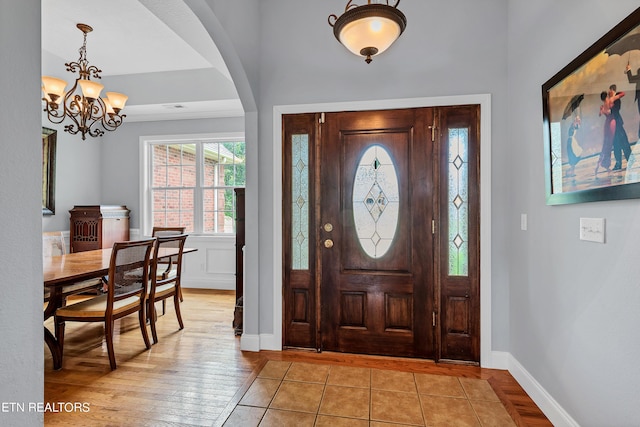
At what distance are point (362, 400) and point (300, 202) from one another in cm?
162

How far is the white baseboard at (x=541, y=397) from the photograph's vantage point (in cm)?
178

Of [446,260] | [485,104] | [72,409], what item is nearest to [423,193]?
[446,260]

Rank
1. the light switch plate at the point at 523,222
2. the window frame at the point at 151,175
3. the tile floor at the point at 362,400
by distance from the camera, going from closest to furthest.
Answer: the tile floor at the point at 362,400 < the light switch plate at the point at 523,222 < the window frame at the point at 151,175

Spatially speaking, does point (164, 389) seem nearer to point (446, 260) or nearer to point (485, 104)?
point (446, 260)

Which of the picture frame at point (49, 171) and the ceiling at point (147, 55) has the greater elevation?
the ceiling at point (147, 55)

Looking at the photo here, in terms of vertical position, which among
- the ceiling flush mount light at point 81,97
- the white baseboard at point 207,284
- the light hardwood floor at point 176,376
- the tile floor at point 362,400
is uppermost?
the ceiling flush mount light at point 81,97

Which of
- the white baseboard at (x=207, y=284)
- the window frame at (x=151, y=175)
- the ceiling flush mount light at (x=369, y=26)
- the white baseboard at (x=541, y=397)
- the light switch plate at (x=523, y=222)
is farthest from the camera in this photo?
the window frame at (x=151, y=175)

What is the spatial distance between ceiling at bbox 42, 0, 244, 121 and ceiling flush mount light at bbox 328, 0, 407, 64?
1.32 meters

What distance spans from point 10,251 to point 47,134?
4626 millimetres

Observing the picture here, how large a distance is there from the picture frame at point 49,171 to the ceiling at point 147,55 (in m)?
0.84

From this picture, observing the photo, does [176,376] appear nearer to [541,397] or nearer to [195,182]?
[541,397]

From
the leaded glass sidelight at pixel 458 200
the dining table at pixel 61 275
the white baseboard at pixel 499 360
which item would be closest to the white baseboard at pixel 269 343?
the dining table at pixel 61 275

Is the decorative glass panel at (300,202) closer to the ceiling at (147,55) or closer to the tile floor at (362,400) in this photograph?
the tile floor at (362,400)

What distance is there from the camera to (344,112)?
2771 mm
